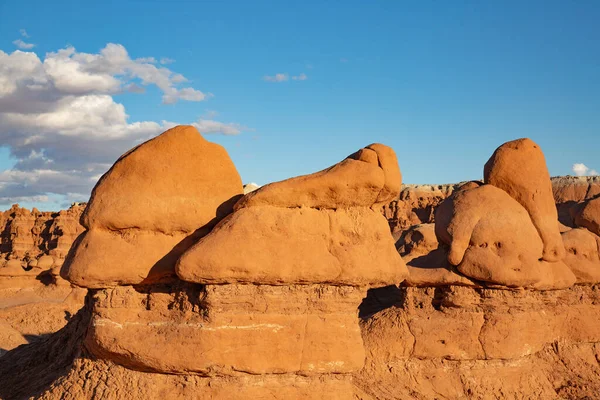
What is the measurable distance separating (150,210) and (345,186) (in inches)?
78.9

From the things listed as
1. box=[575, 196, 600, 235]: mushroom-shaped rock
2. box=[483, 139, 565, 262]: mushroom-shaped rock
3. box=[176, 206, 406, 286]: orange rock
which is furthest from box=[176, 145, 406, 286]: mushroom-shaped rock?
box=[575, 196, 600, 235]: mushroom-shaped rock

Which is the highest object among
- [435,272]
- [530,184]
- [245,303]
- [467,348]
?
[530,184]

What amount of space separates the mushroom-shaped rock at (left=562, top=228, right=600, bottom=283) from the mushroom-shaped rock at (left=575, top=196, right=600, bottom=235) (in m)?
1.78

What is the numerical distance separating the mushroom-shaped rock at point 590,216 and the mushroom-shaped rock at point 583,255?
1783mm

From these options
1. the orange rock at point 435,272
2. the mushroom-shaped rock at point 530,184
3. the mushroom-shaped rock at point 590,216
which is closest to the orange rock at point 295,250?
the orange rock at point 435,272

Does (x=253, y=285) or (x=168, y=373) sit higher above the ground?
(x=253, y=285)

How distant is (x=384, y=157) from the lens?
6934 mm

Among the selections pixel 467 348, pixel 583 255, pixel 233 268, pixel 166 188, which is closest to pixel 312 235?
pixel 233 268

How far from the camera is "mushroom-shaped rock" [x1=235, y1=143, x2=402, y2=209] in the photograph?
21.1 ft

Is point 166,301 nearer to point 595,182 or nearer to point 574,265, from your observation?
point 574,265

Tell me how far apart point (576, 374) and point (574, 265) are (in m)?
1.81

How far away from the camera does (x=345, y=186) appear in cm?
661

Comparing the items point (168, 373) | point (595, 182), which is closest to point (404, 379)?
point (168, 373)

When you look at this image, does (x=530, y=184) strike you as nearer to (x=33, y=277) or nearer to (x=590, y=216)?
(x=590, y=216)
